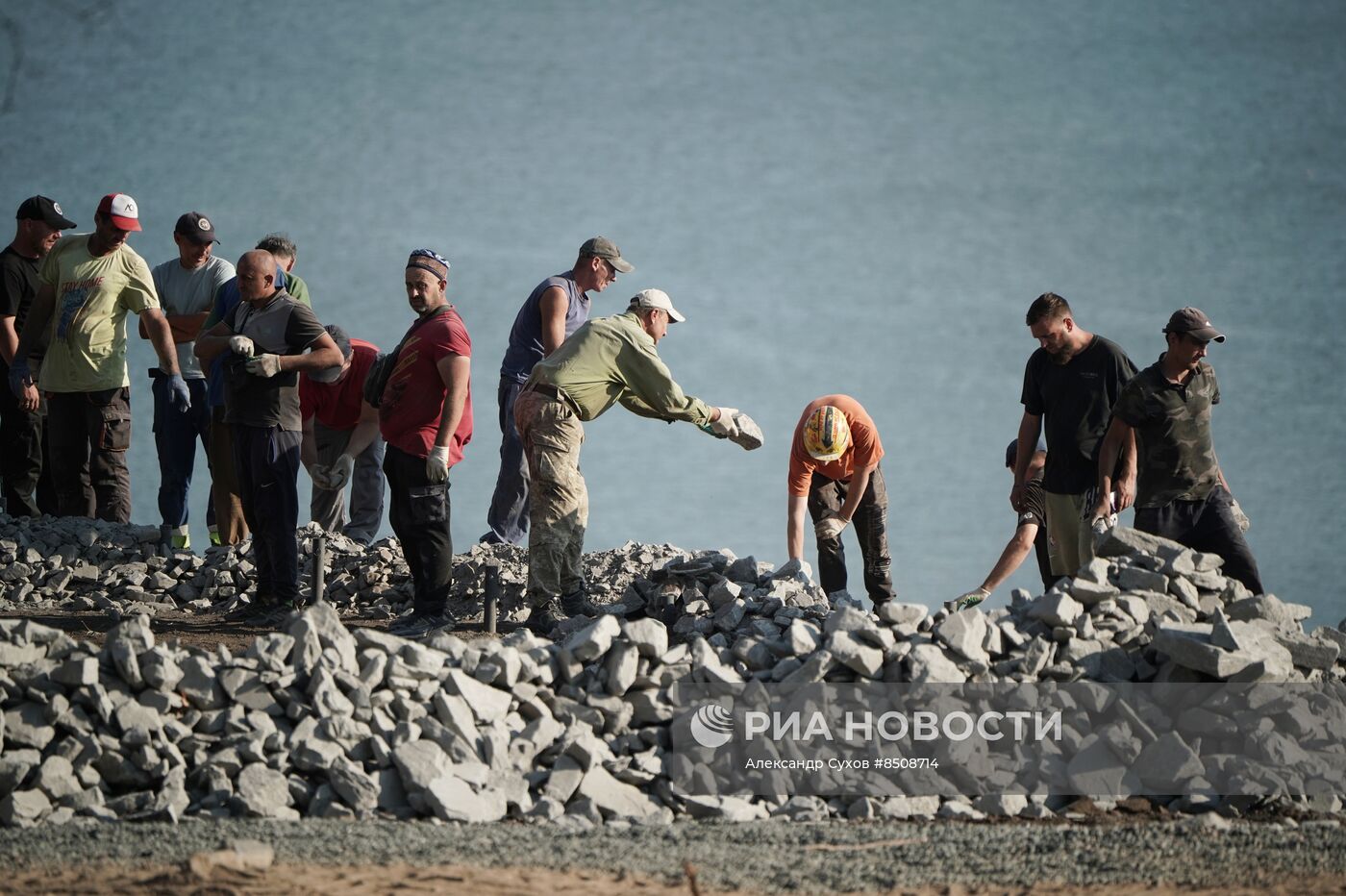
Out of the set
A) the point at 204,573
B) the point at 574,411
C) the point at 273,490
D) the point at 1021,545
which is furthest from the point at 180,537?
the point at 1021,545

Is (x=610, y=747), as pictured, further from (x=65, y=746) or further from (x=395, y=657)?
(x=65, y=746)

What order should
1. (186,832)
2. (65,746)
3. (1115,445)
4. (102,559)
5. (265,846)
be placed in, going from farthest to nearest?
(102,559)
(1115,445)
(65,746)
(186,832)
(265,846)

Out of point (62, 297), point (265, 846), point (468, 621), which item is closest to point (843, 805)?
point (265, 846)

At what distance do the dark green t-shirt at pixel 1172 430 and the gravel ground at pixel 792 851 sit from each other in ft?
6.20

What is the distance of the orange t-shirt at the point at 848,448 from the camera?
704 cm

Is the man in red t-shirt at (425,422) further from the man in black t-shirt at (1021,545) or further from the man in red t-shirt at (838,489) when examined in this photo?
the man in black t-shirt at (1021,545)

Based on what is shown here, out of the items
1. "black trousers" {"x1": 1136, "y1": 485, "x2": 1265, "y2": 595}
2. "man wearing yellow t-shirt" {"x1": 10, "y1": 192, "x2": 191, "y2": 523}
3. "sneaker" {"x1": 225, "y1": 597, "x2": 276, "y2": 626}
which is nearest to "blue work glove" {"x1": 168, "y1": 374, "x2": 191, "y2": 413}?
"man wearing yellow t-shirt" {"x1": 10, "y1": 192, "x2": 191, "y2": 523}

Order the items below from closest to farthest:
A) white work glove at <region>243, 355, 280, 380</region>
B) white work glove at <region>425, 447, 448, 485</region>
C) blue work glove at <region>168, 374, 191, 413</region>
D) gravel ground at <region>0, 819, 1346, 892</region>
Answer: gravel ground at <region>0, 819, 1346, 892</region> → white work glove at <region>425, 447, 448, 485</region> → white work glove at <region>243, 355, 280, 380</region> → blue work glove at <region>168, 374, 191, 413</region>

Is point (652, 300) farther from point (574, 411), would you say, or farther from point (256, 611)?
point (256, 611)

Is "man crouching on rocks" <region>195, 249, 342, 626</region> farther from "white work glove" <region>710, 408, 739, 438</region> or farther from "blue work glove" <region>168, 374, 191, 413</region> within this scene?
"white work glove" <region>710, 408, 739, 438</region>

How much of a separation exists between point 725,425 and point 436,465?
1.30m

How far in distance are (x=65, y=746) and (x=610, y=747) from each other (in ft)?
5.69

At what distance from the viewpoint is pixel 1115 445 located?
6.03 meters

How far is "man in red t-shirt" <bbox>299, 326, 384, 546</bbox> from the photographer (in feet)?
24.9
